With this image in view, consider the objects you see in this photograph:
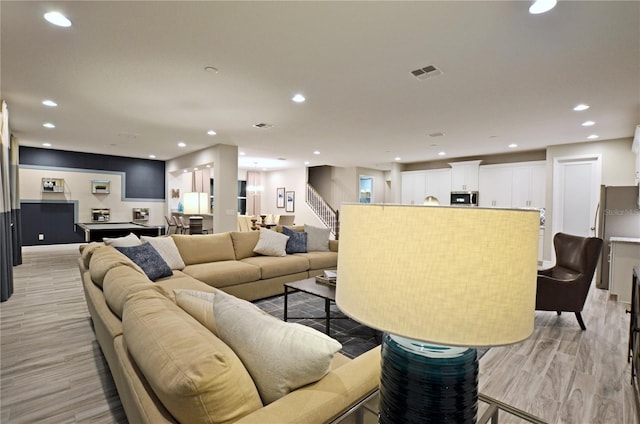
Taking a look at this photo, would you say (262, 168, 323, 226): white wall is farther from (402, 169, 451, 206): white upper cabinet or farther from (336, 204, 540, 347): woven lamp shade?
(336, 204, 540, 347): woven lamp shade

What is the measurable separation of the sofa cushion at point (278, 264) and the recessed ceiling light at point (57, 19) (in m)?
2.97

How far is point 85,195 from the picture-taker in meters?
9.02

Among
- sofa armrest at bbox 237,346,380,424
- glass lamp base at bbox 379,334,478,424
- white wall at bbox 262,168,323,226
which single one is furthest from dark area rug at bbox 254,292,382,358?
white wall at bbox 262,168,323,226

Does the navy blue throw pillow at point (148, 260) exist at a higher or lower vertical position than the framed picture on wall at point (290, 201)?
lower

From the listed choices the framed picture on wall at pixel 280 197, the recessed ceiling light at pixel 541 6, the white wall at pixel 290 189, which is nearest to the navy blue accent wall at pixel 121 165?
the white wall at pixel 290 189

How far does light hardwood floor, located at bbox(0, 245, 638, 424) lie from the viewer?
1.94m

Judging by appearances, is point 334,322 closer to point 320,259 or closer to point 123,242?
point 320,259

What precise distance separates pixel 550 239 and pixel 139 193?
11.4 meters

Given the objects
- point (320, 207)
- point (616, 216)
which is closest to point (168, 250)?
point (616, 216)

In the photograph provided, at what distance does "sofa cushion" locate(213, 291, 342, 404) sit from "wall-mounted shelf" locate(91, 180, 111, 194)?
33.6ft

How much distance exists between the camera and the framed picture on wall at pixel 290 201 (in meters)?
12.0

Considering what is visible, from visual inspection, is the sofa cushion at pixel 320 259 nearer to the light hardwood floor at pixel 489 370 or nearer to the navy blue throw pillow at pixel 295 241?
the navy blue throw pillow at pixel 295 241

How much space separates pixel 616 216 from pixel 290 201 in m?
9.35

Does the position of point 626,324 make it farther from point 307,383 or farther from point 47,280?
point 47,280
